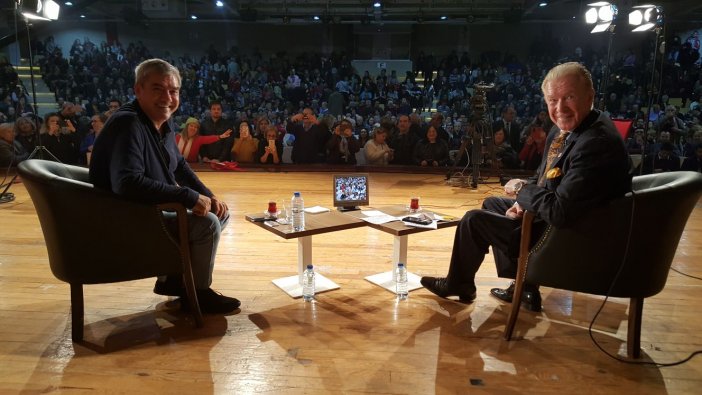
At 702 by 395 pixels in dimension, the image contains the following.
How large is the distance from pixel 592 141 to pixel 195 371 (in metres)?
1.68

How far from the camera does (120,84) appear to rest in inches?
423

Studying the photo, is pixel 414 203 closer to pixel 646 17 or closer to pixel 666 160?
pixel 646 17

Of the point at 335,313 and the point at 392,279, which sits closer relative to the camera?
the point at 335,313

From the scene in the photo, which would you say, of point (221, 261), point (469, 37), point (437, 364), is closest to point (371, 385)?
point (437, 364)

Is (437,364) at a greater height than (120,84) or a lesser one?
lesser

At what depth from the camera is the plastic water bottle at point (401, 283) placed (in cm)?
258

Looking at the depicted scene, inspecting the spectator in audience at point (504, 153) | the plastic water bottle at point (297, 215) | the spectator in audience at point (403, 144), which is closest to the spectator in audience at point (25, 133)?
the spectator in audience at point (403, 144)

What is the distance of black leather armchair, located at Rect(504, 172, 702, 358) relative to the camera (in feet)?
5.91

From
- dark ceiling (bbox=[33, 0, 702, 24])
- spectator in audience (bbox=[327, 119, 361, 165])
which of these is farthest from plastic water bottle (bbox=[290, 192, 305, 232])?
dark ceiling (bbox=[33, 0, 702, 24])

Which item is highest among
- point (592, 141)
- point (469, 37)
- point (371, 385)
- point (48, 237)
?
point (469, 37)

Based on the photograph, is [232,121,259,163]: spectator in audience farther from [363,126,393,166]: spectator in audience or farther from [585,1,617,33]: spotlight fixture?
[585,1,617,33]: spotlight fixture

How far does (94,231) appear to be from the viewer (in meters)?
1.96

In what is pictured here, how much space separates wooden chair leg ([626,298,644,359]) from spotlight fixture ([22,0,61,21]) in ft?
16.6

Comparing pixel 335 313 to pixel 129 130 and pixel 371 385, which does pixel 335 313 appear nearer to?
pixel 371 385
